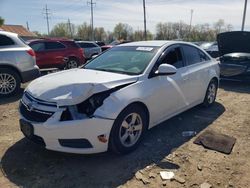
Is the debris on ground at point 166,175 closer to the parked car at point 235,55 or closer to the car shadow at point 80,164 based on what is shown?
A: the car shadow at point 80,164

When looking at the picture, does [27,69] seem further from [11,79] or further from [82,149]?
[82,149]

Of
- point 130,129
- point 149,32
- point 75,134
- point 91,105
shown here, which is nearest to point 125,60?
point 130,129

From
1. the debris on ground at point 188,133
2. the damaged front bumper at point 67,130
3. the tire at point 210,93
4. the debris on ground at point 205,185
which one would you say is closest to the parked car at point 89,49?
the tire at point 210,93

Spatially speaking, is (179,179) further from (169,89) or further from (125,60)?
(125,60)

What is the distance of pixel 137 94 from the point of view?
4016mm

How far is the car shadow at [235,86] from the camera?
8.54m

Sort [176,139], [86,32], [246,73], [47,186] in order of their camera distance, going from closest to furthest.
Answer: [47,186] → [176,139] → [246,73] → [86,32]

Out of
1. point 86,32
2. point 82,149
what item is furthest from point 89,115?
point 86,32

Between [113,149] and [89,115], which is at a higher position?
[89,115]

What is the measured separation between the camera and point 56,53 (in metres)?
12.2

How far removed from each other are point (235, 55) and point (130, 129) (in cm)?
666

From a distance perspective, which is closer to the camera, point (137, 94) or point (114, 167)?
point (114, 167)

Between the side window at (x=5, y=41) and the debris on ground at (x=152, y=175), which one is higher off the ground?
the side window at (x=5, y=41)

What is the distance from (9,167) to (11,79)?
4242 mm
